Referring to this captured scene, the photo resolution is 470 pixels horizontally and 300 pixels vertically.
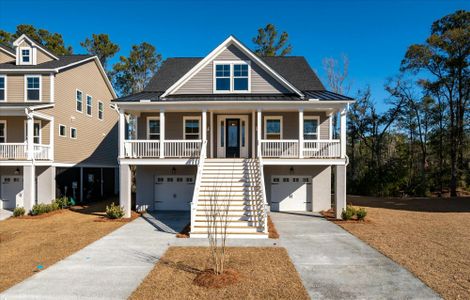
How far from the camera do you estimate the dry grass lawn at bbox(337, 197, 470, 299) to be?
6.48m

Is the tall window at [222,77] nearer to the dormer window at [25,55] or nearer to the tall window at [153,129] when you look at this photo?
the tall window at [153,129]

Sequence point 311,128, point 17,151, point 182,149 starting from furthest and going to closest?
point 311,128 → point 17,151 → point 182,149

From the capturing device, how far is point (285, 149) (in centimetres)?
1480

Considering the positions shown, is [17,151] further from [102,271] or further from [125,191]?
[102,271]

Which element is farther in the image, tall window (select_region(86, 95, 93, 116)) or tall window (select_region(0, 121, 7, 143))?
tall window (select_region(86, 95, 93, 116))

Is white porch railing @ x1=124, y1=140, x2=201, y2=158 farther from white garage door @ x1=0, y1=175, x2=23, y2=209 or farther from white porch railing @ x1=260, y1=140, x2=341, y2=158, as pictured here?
white garage door @ x1=0, y1=175, x2=23, y2=209

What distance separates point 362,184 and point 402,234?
1888 cm

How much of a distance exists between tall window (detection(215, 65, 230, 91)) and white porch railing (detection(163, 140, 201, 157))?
11.6ft

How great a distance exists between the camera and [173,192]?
15.9m

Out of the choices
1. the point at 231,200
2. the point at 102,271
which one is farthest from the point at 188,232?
the point at 102,271

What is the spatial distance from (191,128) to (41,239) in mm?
8648

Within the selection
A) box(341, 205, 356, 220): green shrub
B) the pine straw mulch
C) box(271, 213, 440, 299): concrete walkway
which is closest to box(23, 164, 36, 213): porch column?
the pine straw mulch

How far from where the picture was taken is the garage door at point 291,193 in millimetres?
15758

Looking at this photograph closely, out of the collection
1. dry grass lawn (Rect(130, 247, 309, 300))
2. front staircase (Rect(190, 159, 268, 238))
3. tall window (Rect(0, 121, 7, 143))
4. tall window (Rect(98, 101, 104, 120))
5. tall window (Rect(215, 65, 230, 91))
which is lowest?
dry grass lawn (Rect(130, 247, 309, 300))
